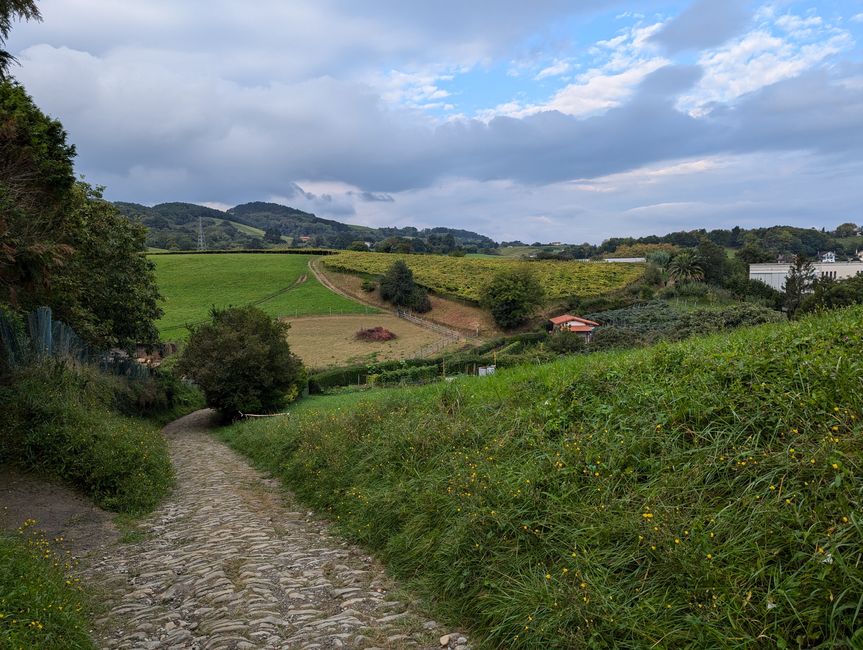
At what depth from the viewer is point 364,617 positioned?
4.67 metres

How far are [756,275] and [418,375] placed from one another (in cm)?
6215

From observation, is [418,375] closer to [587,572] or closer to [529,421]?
[529,421]

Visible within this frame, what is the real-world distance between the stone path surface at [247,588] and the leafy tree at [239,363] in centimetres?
1666

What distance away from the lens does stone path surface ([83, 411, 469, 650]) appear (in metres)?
4.34

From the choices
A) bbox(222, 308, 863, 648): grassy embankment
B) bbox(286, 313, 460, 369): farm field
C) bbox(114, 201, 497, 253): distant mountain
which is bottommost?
bbox(286, 313, 460, 369): farm field

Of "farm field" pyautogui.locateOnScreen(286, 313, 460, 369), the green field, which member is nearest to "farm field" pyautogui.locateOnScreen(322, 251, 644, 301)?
the green field

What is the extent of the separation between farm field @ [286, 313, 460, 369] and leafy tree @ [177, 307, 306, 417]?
17314 millimetres

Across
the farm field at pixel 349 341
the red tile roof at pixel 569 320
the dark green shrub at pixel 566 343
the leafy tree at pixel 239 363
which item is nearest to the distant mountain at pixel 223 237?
the farm field at pixel 349 341

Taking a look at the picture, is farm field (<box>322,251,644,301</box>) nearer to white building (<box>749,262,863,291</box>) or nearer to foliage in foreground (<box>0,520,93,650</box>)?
white building (<box>749,262,863,291</box>)

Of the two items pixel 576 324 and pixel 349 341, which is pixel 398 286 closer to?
pixel 349 341

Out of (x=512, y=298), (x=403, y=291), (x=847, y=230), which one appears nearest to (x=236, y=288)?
(x=403, y=291)

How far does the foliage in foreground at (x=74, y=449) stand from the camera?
28.7ft

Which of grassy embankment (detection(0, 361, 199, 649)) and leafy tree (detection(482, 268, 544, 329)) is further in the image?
leafy tree (detection(482, 268, 544, 329))

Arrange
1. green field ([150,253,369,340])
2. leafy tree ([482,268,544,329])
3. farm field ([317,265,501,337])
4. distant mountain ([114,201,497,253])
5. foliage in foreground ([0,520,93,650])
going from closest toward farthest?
foliage in foreground ([0,520,93,650]) < leafy tree ([482,268,544,329]) < farm field ([317,265,501,337]) < green field ([150,253,369,340]) < distant mountain ([114,201,497,253])
